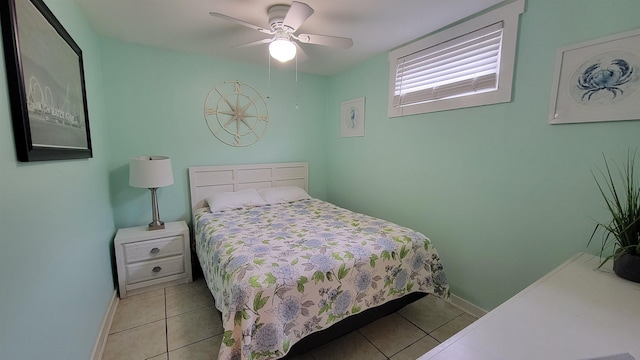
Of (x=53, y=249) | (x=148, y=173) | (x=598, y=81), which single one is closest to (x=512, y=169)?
(x=598, y=81)

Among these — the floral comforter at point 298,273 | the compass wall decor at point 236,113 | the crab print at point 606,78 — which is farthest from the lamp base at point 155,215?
the crab print at point 606,78

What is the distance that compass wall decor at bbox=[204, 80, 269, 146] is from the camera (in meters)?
2.99

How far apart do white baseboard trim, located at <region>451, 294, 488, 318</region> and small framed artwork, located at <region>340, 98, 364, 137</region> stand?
1948mm

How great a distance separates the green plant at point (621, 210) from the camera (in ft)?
3.94

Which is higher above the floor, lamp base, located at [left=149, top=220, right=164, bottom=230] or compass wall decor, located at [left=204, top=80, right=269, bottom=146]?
compass wall decor, located at [left=204, top=80, right=269, bottom=146]

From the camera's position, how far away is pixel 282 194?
3.20 m

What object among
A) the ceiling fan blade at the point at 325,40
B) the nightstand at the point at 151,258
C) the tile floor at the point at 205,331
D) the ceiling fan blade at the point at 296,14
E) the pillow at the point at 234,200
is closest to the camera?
the ceiling fan blade at the point at 296,14

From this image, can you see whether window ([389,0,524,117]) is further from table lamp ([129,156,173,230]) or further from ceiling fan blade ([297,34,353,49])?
table lamp ([129,156,173,230])

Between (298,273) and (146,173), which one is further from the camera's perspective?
(146,173)

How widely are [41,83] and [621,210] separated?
2.70m

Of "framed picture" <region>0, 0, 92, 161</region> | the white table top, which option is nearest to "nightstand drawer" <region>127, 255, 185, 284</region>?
"framed picture" <region>0, 0, 92, 161</region>

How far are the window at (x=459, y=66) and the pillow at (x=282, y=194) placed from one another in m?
1.46

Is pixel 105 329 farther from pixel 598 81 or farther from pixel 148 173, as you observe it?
pixel 598 81

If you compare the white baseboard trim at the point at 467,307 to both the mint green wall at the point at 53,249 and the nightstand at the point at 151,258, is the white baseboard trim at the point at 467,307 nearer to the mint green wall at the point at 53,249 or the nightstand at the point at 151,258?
the nightstand at the point at 151,258
